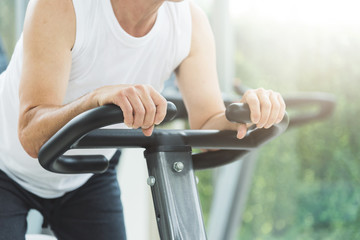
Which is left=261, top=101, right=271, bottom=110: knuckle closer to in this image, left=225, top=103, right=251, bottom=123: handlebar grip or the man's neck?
left=225, top=103, right=251, bottom=123: handlebar grip

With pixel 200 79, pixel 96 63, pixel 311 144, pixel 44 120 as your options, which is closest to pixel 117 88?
pixel 44 120

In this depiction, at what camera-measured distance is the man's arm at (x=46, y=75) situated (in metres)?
0.93

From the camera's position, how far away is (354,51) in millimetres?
3277

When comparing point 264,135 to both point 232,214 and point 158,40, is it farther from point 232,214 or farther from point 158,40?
point 232,214

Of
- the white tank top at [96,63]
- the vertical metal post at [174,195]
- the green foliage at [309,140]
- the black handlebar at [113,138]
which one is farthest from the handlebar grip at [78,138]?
the green foliage at [309,140]

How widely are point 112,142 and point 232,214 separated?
6.51 feet

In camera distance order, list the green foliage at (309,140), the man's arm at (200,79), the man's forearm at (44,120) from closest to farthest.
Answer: the man's forearm at (44,120)
the man's arm at (200,79)
the green foliage at (309,140)

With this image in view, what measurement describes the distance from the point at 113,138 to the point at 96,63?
1.08 ft

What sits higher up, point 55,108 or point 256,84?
point 55,108

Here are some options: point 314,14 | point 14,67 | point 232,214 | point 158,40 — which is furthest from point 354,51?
point 14,67

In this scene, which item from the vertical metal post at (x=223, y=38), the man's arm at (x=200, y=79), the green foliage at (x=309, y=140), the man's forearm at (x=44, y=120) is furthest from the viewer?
the green foliage at (x=309, y=140)

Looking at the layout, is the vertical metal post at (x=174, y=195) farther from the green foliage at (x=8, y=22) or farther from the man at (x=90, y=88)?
the green foliage at (x=8, y=22)

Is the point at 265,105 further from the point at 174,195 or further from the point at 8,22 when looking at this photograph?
the point at 8,22

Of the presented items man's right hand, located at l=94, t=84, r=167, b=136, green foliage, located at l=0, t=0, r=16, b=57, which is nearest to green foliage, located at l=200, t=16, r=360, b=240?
green foliage, located at l=0, t=0, r=16, b=57
